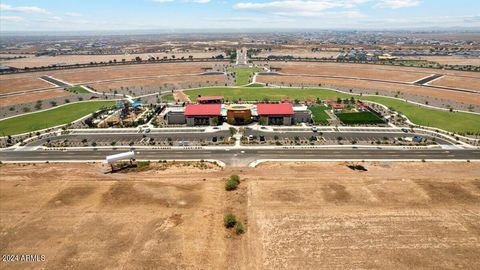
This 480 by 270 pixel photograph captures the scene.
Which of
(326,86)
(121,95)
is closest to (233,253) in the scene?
(121,95)

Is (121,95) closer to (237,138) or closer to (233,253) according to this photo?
(237,138)

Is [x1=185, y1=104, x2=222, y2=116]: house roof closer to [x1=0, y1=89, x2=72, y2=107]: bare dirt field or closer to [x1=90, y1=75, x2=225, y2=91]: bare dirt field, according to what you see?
[x1=90, y1=75, x2=225, y2=91]: bare dirt field

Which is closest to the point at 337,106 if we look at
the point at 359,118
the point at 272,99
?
the point at 359,118

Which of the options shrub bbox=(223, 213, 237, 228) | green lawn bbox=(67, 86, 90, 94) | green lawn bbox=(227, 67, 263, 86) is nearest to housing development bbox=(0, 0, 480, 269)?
shrub bbox=(223, 213, 237, 228)

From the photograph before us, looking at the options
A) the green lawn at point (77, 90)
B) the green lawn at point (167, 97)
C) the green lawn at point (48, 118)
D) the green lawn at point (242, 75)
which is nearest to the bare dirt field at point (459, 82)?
the green lawn at point (242, 75)

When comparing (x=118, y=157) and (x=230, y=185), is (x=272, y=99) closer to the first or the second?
(x=118, y=157)
